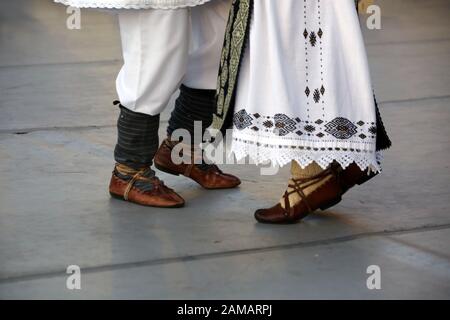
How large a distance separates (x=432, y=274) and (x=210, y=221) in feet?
3.19

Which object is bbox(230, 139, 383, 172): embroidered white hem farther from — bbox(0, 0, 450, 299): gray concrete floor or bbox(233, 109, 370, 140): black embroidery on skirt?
bbox(0, 0, 450, 299): gray concrete floor

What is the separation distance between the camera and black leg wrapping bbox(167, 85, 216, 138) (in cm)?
479

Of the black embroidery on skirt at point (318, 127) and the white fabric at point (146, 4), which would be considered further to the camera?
the white fabric at point (146, 4)

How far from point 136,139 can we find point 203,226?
47cm

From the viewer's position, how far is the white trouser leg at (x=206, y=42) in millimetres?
4621

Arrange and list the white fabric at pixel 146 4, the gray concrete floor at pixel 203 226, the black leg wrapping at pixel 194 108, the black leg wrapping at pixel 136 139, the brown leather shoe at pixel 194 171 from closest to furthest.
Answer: the gray concrete floor at pixel 203 226 → the white fabric at pixel 146 4 → the black leg wrapping at pixel 136 139 → the black leg wrapping at pixel 194 108 → the brown leather shoe at pixel 194 171

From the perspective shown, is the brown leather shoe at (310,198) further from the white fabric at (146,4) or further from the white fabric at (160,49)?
the white fabric at (146,4)

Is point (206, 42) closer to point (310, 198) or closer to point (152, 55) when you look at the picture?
point (152, 55)

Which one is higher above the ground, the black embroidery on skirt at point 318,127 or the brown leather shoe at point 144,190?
the black embroidery on skirt at point 318,127

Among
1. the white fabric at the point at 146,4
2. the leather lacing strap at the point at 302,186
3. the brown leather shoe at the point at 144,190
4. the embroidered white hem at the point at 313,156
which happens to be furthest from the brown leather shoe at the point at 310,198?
the white fabric at the point at 146,4

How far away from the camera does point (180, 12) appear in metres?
4.36

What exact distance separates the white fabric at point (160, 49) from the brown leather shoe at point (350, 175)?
70 cm

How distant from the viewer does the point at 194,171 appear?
4926mm

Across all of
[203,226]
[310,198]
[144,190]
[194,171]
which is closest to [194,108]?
[194,171]
